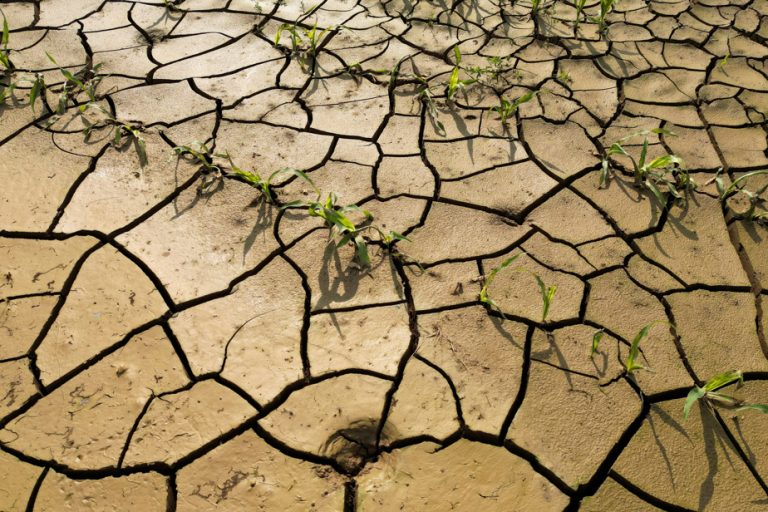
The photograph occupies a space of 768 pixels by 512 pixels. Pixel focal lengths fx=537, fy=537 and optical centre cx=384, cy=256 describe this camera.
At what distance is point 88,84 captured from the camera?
271cm

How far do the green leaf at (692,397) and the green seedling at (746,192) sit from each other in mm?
949

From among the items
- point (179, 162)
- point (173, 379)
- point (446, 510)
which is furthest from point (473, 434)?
point (179, 162)

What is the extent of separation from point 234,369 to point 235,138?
1.20 m

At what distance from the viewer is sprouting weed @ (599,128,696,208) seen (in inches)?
87.6

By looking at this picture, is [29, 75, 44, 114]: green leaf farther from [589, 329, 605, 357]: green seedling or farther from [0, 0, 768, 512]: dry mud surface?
[589, 329, 605, 357]: green seedling

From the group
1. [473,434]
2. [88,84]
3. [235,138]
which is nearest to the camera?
[473,434]

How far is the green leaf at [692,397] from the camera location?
154 centimetres

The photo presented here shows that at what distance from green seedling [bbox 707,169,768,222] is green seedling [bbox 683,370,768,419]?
840mm

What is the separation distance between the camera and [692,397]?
1.55 metres

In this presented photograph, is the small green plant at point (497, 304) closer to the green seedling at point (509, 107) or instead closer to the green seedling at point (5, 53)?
the green seedling at point (509, 107)

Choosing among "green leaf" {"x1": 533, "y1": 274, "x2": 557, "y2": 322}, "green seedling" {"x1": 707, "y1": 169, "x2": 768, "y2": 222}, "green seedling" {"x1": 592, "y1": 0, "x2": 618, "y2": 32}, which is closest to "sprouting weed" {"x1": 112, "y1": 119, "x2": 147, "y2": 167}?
"green leaf" {"x1": 533, "y1": 274, "x2": 557, "y2": 322}

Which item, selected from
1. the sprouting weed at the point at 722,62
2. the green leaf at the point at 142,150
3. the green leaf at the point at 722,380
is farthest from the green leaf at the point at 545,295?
the sprouting weed at the point at 722,62

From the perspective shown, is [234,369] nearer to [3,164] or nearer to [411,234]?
[411,234]

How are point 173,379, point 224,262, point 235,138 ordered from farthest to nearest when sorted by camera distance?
point 235,138, point 224,262, point 173,379
